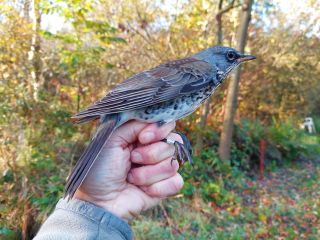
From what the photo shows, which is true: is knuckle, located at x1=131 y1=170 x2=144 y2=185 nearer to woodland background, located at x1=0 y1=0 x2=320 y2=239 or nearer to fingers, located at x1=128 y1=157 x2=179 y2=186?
fingers, located at x1=128 y1=157 x2=179 y2=186

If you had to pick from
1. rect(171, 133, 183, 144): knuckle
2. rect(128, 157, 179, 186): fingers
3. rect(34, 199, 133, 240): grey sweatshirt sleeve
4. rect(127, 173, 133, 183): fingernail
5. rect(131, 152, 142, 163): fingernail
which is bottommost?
rect(34, 199, 133, 240): grey sweatshirt sleeve

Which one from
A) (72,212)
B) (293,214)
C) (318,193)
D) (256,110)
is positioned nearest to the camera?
(72,212)

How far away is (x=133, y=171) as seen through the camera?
7.93 feet

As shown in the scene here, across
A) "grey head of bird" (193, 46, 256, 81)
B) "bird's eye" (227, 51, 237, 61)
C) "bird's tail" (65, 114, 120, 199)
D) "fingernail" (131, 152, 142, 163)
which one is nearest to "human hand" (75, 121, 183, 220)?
"fingernail" (131, 152, 142, 163)

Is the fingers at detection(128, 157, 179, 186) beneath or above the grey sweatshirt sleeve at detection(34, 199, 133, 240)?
above

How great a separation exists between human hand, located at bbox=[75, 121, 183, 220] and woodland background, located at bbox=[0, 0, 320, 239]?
6.97 feet

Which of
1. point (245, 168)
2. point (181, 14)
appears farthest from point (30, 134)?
point (245, 168)

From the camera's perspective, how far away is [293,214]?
20.9 ft

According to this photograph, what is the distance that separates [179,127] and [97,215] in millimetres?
6378

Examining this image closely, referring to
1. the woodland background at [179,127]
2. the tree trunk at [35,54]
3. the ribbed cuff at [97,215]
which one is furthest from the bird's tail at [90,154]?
the tree trunk at [35,54]

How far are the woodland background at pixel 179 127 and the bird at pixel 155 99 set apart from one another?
236 centimetres

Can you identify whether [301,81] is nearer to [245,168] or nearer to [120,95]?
[245,168]

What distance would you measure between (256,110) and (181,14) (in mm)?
5961

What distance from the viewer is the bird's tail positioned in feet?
6.17
